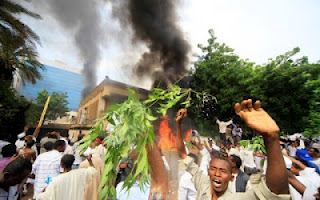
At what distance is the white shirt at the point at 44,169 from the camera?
3.85m

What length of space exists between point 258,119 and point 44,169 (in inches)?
160

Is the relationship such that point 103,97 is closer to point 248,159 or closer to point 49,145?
point 49,145

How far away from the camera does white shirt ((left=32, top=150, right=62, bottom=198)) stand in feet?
12.6

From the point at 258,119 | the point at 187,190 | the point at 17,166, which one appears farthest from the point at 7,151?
the point at 258,119

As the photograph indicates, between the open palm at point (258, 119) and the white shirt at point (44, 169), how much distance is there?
387 centimetres

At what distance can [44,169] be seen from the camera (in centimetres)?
389

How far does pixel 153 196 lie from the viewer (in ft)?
5.67

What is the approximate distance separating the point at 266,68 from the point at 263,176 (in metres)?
12.3

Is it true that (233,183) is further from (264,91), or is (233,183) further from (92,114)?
(92,114)

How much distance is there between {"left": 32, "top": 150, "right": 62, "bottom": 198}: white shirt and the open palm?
387 cm

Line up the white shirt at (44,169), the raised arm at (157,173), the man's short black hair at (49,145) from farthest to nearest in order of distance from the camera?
the man's short black hair at (49,145), the white shirt at (44,169), the raised arm at (157,173)

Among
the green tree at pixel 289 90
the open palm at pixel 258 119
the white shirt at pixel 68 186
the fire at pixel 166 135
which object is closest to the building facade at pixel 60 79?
the fire at pixel 166 135

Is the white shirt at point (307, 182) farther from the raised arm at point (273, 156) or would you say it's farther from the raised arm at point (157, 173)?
the raised arm at point (157, 173)

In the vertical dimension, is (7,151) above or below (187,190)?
above
